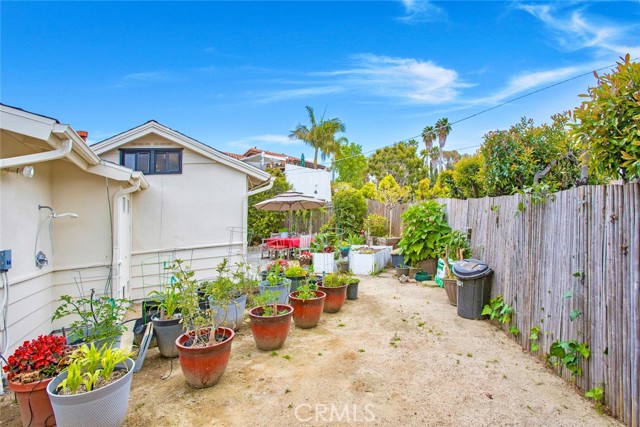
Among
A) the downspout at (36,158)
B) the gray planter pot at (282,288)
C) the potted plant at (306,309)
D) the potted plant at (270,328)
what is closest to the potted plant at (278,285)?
the gray planter pot at (282,288)

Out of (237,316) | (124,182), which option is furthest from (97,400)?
(124,182)

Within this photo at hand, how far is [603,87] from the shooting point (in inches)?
106

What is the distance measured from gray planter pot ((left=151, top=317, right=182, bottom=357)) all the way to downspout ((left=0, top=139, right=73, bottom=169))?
209 centimetres

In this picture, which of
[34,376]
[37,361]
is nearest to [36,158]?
[37,361]

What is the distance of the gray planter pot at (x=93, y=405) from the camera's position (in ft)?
7.60

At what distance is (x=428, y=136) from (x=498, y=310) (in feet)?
111

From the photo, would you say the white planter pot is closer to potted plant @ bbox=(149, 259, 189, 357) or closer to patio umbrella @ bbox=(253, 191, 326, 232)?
patio umbrella @ bbox=(253, 191, 326, 232)

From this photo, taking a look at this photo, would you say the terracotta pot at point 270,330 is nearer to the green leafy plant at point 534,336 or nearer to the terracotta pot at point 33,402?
the terracotta pot at point 33,402

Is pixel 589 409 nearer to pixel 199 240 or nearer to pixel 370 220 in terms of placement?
pixel 199 240

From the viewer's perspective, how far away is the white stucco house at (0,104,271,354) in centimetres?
336

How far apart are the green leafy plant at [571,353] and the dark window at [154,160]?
7276mm

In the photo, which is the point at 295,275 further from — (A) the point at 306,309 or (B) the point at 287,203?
(B) the point at 287,203

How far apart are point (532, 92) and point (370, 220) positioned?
6.49 meters

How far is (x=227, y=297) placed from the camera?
4371mm
